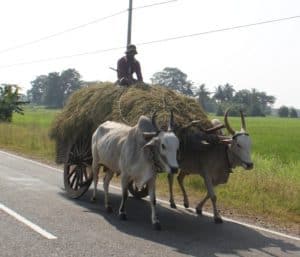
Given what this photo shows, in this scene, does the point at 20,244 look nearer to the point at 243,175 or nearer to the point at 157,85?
the point at 157,85

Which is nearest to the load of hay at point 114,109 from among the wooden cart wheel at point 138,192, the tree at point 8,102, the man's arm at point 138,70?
the man's arm at point 138,70

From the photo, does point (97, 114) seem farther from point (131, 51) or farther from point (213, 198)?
point (213, 198)

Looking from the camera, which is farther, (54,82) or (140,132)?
(54,82)

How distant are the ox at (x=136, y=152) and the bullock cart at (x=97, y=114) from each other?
13.1 inches

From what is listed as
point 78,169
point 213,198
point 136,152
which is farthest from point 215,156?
point 78,169

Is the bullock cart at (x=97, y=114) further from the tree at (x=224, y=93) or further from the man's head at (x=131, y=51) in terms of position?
the tree at (x=224, y=93)

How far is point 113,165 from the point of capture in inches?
393

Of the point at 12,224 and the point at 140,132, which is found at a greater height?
the point at 140,132

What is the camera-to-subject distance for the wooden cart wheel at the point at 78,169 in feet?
37.9

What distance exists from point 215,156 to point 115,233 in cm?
235

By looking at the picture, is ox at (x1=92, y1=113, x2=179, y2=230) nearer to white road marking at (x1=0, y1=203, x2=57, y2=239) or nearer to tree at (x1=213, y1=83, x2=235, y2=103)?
white road marking at (x1=0, y1=203, x2=57, y2=239)

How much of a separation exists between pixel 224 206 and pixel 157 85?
280cm

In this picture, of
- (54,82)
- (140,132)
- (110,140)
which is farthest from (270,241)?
(54,82)

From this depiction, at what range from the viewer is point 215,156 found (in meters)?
9.58
